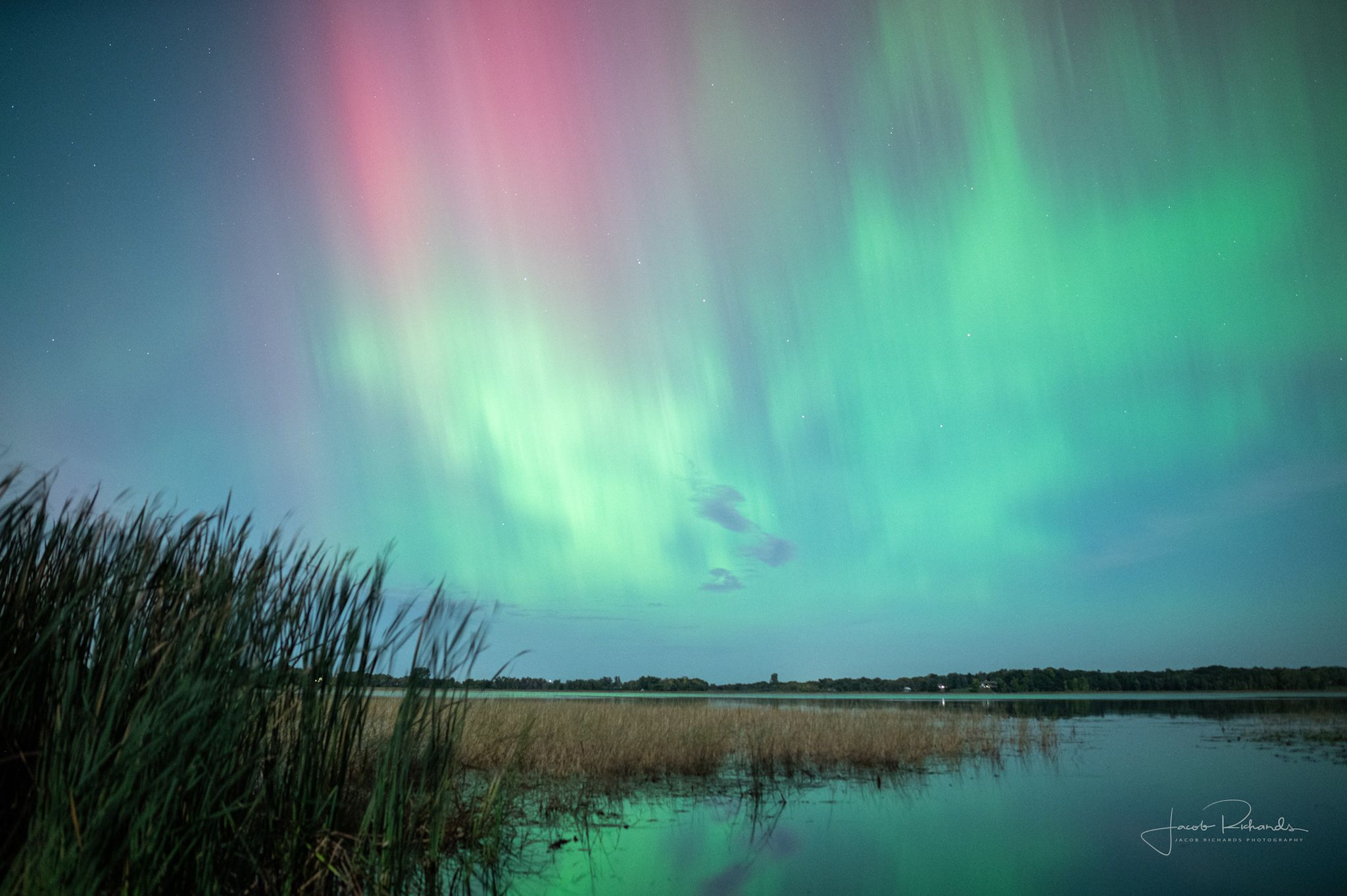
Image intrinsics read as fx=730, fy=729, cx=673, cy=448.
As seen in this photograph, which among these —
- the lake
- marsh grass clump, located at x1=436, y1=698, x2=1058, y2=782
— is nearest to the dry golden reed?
marsh grass clump, located at x1=436, y1=698, x2=1058, y2=782

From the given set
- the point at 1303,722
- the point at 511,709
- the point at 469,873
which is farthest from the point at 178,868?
the point at 1303,722

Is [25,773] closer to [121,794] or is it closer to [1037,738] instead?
[121,794]

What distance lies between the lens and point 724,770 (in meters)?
16.5
